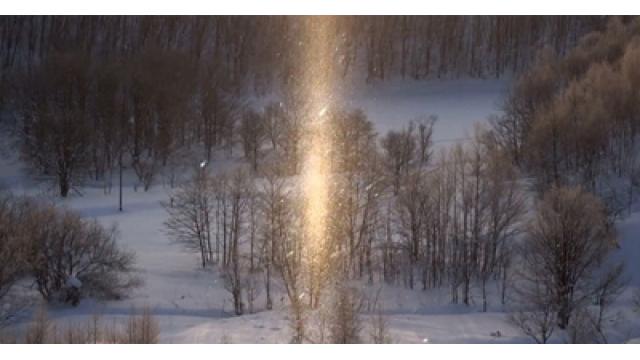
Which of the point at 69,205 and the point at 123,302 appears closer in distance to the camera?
the point at 123,302

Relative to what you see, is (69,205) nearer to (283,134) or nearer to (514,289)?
(283,134)

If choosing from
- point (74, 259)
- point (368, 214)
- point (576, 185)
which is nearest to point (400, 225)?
point (368, 214)

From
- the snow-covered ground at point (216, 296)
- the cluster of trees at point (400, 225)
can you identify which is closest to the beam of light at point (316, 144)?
the cluster of trees at point (400, 225)

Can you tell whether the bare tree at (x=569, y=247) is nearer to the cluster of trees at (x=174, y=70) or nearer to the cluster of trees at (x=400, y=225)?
the cluster of trees at (x=400, y=225)

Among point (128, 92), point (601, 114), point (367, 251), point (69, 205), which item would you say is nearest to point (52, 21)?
point (69, 205)

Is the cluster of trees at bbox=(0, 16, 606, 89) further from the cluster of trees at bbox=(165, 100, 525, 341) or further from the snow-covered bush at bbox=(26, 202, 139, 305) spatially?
the snow-covered bush at bbox=(26, 202, 139, 305)

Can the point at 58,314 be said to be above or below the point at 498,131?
below
